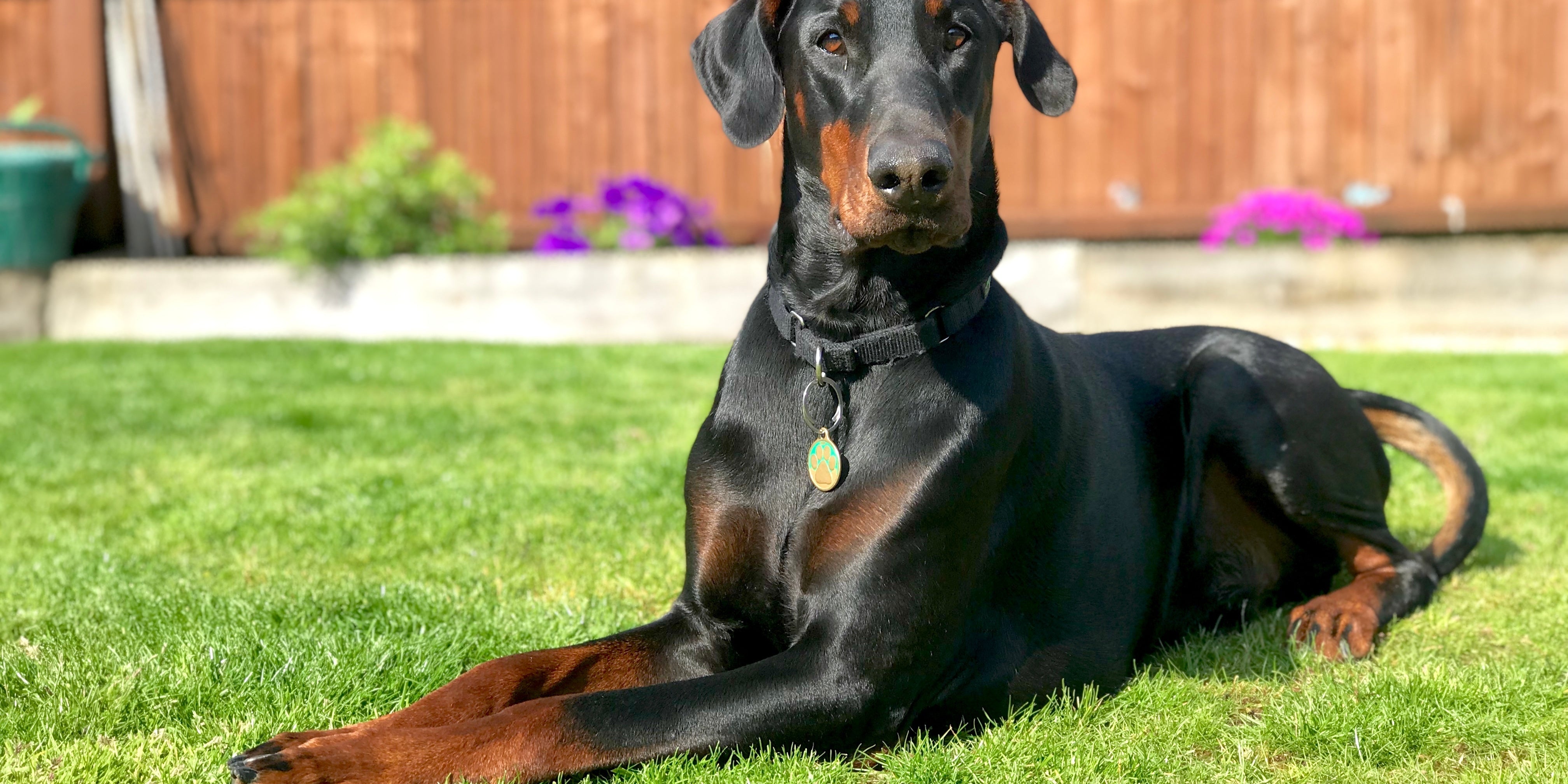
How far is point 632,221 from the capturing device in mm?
8469

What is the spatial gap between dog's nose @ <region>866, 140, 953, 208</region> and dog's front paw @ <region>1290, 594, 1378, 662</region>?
1481 mm

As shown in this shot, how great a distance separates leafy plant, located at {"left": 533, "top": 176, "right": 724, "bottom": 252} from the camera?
8.49 m

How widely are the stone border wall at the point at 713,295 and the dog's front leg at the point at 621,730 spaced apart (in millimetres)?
4874

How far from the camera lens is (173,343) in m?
7.85

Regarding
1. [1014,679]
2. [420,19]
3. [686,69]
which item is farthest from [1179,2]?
[1014,679]

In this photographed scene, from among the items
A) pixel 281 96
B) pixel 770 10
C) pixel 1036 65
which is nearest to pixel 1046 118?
pixel 281 96

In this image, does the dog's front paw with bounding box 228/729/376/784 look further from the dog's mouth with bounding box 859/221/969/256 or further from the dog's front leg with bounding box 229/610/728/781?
the dog's mouth with bounding box 859/221/969/256

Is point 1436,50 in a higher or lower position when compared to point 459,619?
higher

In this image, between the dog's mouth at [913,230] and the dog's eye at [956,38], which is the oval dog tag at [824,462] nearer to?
the dog's mouth at [913,230]

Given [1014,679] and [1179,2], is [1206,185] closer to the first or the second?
[1179,2]

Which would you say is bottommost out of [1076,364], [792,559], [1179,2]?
[792,559]

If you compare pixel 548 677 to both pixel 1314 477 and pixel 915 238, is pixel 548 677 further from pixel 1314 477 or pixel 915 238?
pixel 1314 477

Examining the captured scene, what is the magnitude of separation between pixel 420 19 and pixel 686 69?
6.57 feet

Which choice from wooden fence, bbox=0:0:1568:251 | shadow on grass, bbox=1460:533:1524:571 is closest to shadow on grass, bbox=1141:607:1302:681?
shadow on grass, bbox=1460:533:1524:571
